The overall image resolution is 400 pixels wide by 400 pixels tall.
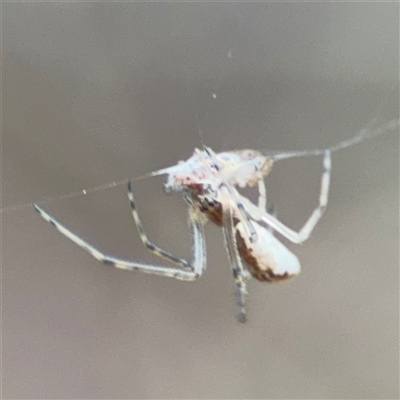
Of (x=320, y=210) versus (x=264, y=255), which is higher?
(x=320, y=210)

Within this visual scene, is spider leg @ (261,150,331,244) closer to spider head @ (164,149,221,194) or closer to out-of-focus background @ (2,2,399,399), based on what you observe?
out-of-focus background @ (2,2,399,399)

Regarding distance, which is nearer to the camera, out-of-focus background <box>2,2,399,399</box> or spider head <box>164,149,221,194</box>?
spider head <box>164,149,221,194</box>

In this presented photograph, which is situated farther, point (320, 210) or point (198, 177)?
point (320, 210)

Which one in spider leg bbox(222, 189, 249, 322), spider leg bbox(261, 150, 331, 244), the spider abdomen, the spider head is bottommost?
the spider abdomen

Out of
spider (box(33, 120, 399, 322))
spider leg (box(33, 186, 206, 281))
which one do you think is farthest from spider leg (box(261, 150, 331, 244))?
spider leg (box(33, 186, 206, 281))

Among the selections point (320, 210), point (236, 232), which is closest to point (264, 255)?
point (236, 232)

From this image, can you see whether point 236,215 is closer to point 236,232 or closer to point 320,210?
point 236,232

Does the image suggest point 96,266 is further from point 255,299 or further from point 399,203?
point 399,203

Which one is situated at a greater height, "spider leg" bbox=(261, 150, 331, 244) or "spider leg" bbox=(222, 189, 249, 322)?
"spider leg" bbox=(261, 150, 331, 244)
